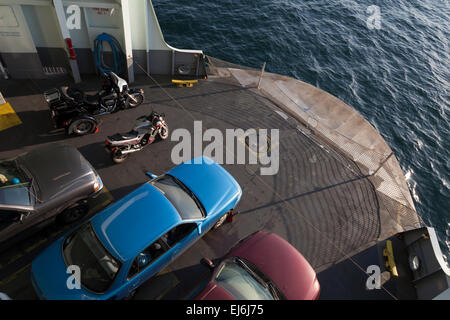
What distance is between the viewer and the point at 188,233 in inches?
238

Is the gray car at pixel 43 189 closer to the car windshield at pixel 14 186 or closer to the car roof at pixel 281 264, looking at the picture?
the car windshield at pixel 14 186

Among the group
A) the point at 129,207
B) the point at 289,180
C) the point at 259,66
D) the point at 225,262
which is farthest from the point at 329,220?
the point at 259,66

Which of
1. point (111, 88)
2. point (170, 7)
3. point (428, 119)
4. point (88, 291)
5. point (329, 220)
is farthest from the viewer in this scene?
point (170, 7)

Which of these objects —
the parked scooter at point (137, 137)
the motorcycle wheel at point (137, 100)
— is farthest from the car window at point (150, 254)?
the motorcycle wheel at point (137, 100)

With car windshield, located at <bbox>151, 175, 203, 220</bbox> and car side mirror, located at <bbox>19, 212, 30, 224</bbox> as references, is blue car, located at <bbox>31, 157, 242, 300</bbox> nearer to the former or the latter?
car windshield, located at <bbox>151, 175, 203, 220</bbox>

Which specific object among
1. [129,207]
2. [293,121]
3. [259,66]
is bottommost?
[259,66]

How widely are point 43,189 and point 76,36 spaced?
700 centimetres

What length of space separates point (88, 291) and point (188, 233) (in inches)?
85.7

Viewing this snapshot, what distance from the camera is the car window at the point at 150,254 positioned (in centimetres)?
540

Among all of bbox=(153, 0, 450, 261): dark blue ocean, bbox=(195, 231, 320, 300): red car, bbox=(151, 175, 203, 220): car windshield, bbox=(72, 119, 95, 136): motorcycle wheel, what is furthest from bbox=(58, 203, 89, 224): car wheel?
bbox=(153, 0, 450, 261): dark blue ocean

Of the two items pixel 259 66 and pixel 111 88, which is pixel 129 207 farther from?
pixel 259 66

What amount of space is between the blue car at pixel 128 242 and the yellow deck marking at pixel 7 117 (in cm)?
573

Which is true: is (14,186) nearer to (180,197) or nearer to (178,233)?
(180,197)

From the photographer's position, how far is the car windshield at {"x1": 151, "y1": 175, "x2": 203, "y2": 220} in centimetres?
612
